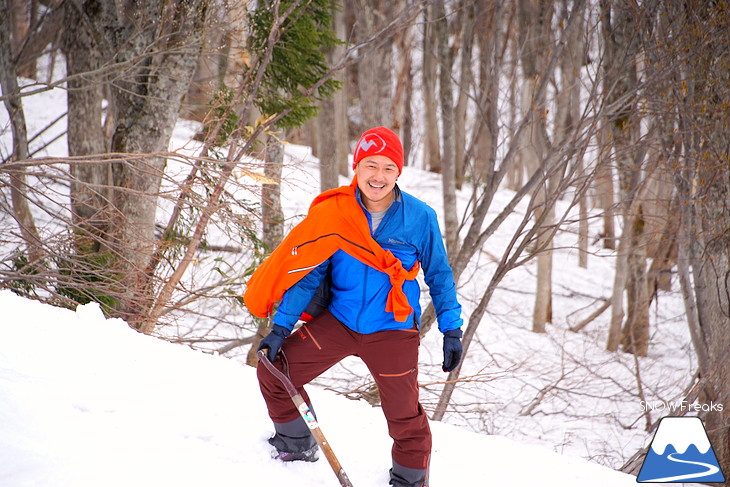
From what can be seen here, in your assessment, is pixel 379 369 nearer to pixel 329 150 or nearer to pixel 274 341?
pixel 274 341

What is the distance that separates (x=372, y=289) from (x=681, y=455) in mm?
3714

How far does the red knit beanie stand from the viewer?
2.68 m

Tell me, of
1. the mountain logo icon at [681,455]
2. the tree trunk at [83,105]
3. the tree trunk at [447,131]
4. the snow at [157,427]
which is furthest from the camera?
the tree trunk at [447,131]

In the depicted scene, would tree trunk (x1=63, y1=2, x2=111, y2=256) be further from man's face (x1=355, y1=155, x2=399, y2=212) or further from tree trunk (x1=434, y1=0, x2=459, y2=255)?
man's face (x1=355, y1=155, x2=399, y2=212)

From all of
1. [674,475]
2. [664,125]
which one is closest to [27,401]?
[674,475]

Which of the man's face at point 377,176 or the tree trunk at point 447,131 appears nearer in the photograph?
the man's face at point 377,176

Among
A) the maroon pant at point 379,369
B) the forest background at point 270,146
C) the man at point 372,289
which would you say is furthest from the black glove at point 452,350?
the forest background at point 270,146

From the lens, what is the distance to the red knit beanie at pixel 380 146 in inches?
106

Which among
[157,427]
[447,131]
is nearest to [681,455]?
[157,427]

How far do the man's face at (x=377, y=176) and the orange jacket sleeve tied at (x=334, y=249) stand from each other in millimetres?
91

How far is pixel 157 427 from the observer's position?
289cm

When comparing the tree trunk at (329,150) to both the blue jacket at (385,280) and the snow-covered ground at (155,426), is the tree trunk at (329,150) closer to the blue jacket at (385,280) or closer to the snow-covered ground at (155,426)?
the snow-covered ground at (155,426)

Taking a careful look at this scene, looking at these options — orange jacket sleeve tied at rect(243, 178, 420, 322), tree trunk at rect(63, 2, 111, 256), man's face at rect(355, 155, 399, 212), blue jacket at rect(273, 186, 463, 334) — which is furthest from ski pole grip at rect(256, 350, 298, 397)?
tree trunk at rect(63, 2, 111, 256)

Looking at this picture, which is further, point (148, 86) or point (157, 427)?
point (148, 86)
